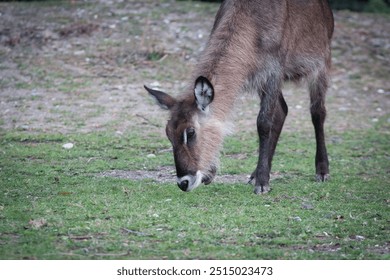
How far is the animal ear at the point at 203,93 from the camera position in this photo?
24.0 feet

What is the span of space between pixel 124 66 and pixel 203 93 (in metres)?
6.35

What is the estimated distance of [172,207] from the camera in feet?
23.8

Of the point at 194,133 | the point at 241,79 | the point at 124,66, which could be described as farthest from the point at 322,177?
the point at 124,66

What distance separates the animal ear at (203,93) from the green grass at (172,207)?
3.22 feet

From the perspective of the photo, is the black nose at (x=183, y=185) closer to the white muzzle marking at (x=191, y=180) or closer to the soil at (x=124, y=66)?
the white muzzle marking at (x=191, y=180)

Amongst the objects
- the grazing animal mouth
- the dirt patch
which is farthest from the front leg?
the dirt patch

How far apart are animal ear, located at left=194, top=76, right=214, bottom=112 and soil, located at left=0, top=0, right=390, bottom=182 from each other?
10.0ft

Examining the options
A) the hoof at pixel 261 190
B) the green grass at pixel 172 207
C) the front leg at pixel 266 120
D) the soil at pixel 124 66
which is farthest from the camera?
the soil at pixel 124 66

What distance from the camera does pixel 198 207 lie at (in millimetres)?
7352

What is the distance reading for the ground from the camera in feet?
30.3

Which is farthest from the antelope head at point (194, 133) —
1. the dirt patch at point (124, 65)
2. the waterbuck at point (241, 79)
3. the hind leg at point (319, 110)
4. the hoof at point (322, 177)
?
the dirt patch at point (124, 65)

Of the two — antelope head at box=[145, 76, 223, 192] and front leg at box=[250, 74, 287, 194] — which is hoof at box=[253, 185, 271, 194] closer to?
front leg at box=[250, 74, 287, 194]

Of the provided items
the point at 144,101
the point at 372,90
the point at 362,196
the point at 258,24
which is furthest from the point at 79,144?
the point at 372,90

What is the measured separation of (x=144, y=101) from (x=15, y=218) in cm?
574
